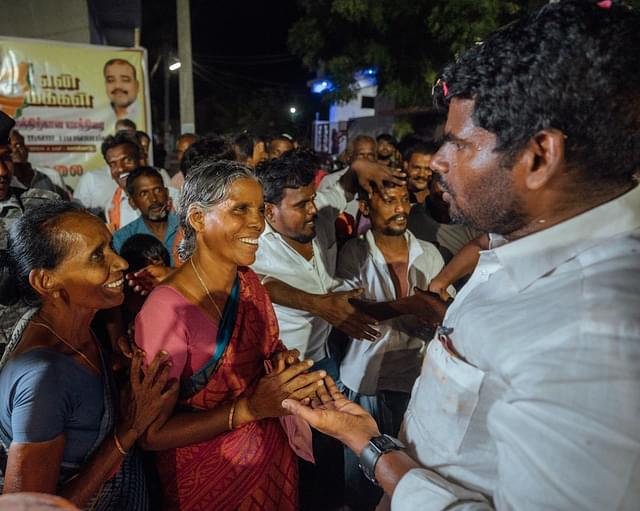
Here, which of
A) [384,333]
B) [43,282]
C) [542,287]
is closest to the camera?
[542,287]

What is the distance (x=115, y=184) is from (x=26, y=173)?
869 mm

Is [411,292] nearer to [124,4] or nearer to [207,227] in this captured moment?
[207,227]

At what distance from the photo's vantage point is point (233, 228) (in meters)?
1.94

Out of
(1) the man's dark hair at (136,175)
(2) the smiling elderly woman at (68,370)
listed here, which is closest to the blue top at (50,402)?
(2) the smiling elderly woman at (68,370)

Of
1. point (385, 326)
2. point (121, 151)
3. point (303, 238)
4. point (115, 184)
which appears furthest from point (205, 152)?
point (385, 326)

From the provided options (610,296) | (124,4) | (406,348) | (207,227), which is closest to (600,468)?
(610,296)

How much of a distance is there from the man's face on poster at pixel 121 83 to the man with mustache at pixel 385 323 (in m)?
5.01

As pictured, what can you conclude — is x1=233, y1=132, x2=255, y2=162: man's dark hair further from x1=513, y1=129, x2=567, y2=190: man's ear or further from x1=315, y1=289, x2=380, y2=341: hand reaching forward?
x1=513, y1=129, x2=567, y2=190: man's ear

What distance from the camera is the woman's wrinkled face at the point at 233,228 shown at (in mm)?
1938

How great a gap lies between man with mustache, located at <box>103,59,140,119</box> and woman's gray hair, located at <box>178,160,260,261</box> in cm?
520

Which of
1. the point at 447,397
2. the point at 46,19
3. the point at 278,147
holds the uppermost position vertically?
the point at 46,19

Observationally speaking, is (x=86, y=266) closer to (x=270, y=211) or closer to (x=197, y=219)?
(x=197, y=219)

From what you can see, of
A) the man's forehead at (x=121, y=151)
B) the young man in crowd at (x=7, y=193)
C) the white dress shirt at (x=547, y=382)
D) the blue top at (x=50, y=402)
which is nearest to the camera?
the white dress shirt at (x=547, y=382)

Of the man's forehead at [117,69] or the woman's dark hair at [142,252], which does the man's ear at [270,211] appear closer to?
the woman's dark hair at [142,252]
